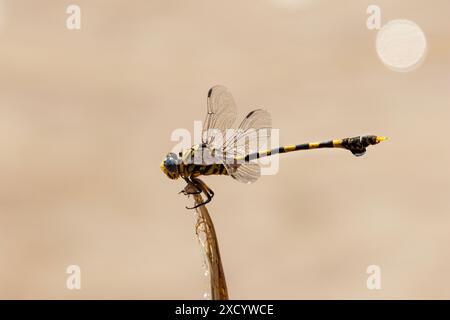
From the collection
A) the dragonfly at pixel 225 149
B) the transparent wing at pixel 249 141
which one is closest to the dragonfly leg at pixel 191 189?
the dragonfly at pixel 225 149

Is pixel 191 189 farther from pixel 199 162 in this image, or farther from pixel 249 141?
pixel 249 141

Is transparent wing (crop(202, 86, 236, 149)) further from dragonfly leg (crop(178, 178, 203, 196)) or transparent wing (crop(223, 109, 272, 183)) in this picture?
dragonfly leg (crop(178, 178, 203, 196))

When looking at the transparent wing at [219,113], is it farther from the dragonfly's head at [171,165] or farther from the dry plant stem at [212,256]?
the dry plant stem at [212,256]

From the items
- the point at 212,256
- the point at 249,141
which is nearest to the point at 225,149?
the point at 249,141

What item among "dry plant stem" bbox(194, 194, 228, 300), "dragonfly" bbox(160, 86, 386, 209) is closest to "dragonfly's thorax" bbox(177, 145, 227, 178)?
"dragonfly" bbox(160, 86, 386, 209)
